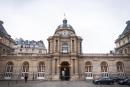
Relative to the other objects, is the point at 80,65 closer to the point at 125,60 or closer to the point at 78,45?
the point at 78,45

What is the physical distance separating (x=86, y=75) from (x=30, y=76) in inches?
611

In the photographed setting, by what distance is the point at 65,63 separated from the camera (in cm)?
5150

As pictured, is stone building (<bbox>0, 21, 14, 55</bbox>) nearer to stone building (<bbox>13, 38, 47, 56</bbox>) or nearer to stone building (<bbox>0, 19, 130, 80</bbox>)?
stone building (<bbox>0, 19, 130, 80</bbox>)

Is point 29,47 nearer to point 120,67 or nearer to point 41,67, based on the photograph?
point 41,67

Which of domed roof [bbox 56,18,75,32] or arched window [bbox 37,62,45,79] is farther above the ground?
domed roof [bbox 56,18,75,32]

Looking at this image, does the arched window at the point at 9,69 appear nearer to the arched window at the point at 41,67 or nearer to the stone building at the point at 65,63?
the stone building at the point at 65,63

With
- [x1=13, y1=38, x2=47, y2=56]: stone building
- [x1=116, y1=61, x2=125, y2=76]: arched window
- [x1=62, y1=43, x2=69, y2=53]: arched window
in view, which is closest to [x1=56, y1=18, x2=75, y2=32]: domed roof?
[x1=62, y1=43, x2=69, y2=53]: arched window

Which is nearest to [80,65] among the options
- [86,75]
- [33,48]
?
[86,75]

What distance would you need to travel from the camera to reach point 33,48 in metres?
84.7

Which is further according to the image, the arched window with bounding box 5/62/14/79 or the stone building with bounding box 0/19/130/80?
the arched window with bounding box 5/62/14/79

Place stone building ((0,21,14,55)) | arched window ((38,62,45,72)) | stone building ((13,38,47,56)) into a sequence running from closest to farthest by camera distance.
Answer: arched window ((38,62,45,72)) < stone building ((0,21,14,55)) < stone building ((13,38,47,56))

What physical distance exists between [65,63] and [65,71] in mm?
2449

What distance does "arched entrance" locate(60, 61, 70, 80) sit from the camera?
50.4 metres

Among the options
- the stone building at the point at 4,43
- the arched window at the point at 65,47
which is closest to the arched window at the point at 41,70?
the arched window at the point at 65,47
